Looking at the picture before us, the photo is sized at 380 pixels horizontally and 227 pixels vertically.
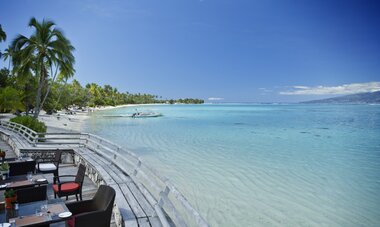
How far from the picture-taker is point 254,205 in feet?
27.9

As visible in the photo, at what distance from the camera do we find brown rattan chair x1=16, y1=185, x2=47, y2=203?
4199 mm

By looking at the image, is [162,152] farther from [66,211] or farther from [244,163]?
[66,211]

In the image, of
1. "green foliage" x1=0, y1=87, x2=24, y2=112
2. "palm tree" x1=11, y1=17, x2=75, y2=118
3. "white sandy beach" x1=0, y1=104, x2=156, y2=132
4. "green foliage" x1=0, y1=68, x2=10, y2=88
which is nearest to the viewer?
"palm tree" x1=11, y1=17, x2=75, y2=118

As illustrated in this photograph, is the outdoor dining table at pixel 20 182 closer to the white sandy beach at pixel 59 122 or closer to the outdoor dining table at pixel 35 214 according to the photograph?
the outdoor dining table at pixel 35 214

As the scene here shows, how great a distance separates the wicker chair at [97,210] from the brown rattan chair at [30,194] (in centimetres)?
59

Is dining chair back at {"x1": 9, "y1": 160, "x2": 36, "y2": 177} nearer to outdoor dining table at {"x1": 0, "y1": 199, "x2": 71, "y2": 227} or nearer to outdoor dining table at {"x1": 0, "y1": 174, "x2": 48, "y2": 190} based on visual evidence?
outdoor dining table at {"x1": 0, "y1": 174, "x2": 48, "y2": 190}

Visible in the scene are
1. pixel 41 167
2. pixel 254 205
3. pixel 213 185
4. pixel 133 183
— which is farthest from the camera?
pixel 213 185

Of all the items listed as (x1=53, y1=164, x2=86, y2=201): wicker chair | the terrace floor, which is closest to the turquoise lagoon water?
the terrace floor

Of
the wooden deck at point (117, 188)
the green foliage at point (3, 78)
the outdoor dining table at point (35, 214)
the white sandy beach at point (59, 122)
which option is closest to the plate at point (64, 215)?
the outdoor dining table at point (35, 214)

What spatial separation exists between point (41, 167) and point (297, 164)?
46.0ft

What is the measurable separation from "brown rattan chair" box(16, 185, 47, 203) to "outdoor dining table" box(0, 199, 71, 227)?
0.38ft

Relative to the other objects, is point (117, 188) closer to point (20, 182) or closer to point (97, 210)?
point (97, 210)

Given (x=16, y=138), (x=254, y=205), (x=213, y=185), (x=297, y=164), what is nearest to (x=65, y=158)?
(x=16, y=138)

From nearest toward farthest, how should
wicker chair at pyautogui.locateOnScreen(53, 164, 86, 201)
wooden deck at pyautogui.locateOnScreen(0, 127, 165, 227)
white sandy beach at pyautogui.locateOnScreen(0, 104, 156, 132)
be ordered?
wooden deck at pyautogui.locateOnScreen(0, 127, 165, 227) → wicker chair at pyautogui.locateOnScreen(53, 164, 86, 201) → white sandy beach at pyautogui.locateOnScreen(0, 104, 156, 132)
